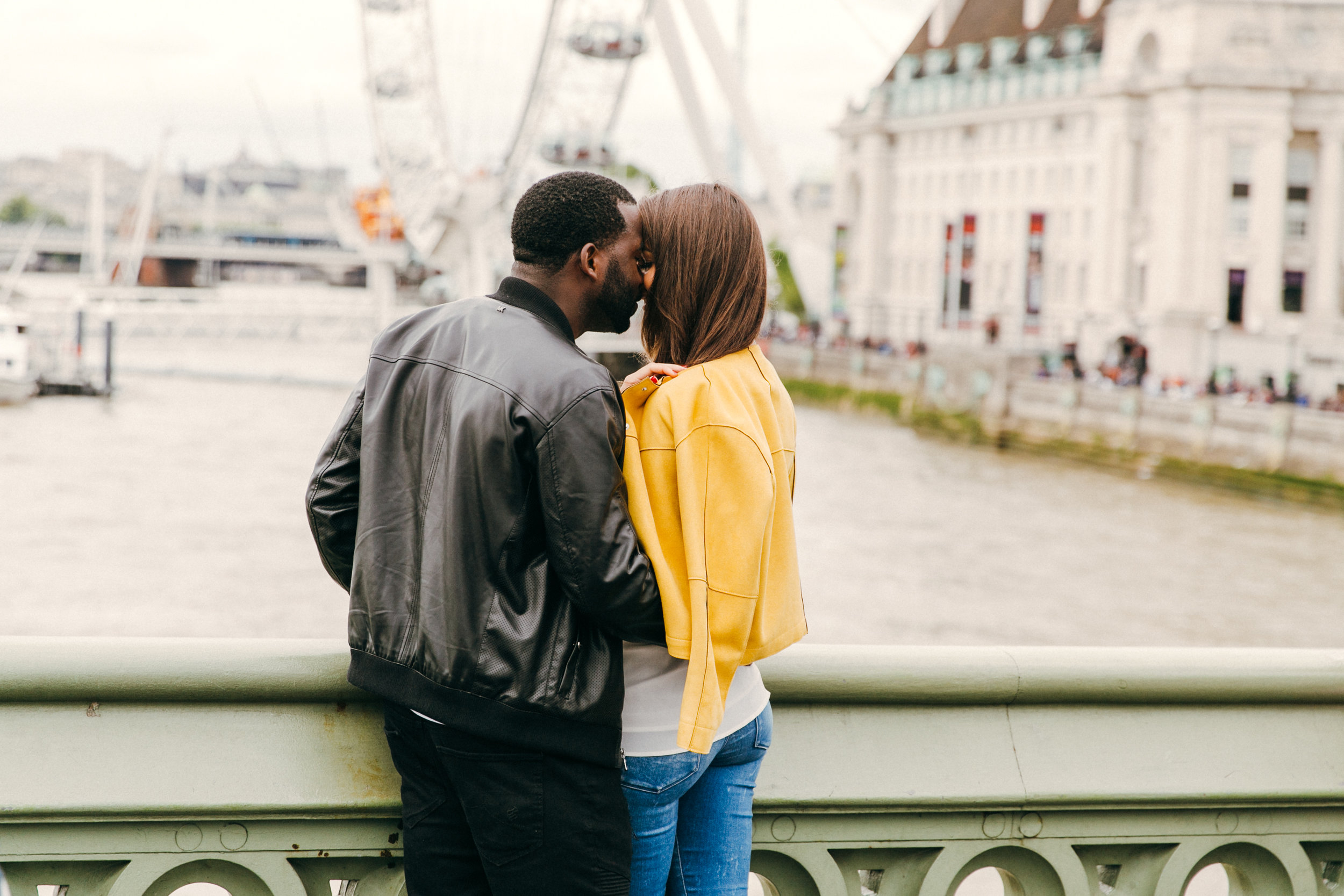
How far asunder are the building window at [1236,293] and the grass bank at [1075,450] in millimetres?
8951

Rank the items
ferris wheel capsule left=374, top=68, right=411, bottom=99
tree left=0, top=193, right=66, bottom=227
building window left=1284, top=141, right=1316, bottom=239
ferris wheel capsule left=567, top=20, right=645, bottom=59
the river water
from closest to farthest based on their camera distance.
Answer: the river water → ferris wheel capsule left=567, top=20, right=645, bottom=59 → building window left=1284, top=141, right=1316, bottom=239 → ferris wheel capsule left=374, top=68, right=411, bottom=99 → tree left=0, top=193, right=66, bottom=227

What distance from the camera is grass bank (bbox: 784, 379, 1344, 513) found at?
75.6 ft

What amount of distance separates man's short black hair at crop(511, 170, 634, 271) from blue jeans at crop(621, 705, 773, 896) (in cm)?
51

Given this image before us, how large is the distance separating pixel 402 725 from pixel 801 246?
76.4ft

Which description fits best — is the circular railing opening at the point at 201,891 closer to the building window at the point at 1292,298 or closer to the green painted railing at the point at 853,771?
the green painted railing at the point at 853,771

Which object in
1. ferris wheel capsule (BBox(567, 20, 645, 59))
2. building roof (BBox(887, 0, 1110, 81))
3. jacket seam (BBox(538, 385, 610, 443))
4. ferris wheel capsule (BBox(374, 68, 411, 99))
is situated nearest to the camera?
jacket seam (BBox(538, 385, 610, 443))

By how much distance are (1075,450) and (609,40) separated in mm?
13411

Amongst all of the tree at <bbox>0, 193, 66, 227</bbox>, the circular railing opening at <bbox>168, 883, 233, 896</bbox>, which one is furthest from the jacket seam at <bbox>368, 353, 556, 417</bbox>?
the tree at <bbox>0, 193, 66, 227</bbox>

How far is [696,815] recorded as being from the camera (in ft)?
4.84

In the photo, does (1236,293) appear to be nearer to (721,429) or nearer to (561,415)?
(721,429)

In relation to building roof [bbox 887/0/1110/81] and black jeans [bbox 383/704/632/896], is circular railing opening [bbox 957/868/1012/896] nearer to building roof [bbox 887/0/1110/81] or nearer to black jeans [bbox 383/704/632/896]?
black jeans [bbox 383/704/632/896]

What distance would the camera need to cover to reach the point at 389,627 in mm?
1369

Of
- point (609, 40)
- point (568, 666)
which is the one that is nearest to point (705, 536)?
point (568, 666)

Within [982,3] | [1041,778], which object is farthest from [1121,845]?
[982,3]
